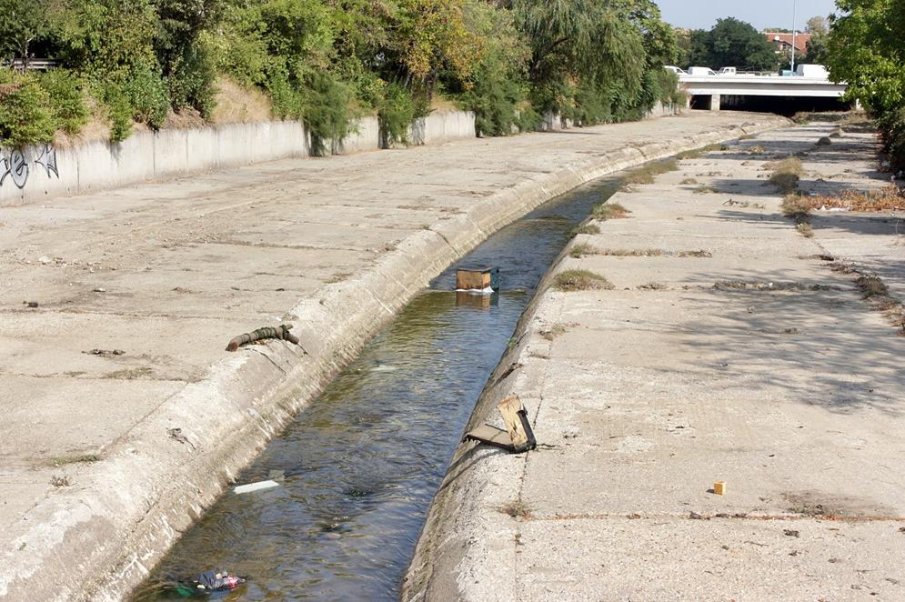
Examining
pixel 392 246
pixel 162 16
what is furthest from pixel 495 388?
pixel 162 16

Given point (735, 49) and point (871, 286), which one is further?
point (735, 49)

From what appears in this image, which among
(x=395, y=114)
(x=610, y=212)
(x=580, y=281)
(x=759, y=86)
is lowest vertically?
(x=580, y=281)

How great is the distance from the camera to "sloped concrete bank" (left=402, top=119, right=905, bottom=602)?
682 centimetres

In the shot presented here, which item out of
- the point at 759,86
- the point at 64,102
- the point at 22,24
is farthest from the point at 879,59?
the point at 759,86

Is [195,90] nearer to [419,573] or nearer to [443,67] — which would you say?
[443,67]

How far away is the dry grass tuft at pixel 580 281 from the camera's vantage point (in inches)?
599

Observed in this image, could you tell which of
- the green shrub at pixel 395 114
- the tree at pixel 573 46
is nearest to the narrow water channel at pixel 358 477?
the green shrub at pixel 395 114

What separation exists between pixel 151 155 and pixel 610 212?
1090cm

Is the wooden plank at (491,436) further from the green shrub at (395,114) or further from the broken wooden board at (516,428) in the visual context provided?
the green shrub at (395,114)

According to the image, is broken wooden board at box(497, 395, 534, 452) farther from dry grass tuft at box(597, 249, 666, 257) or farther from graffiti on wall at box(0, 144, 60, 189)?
graffiti on wall at box(0, 144, 60, 189)

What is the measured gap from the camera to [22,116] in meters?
22.6

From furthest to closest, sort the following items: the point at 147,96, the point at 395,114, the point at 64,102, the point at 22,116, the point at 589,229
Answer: the point at 395,114, the point at 147,96, the point at 64,102, the point at 22,116, the point at 589,229

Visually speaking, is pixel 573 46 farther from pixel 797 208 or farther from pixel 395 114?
pixel 797 208

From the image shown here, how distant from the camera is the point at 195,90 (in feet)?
100
